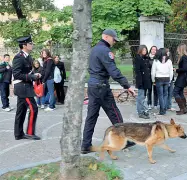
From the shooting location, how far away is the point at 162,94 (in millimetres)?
8992

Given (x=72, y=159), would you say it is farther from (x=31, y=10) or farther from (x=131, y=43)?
(x=31, y=10)

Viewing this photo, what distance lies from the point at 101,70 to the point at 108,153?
136 cm

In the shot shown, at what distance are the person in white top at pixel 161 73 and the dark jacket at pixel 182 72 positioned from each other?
253 millimetres

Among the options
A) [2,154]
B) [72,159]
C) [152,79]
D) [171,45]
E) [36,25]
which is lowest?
[2,154]

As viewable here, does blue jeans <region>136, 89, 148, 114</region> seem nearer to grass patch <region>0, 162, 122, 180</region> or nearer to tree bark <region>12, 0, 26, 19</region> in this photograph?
grass patch <region>0, 162, 122, 180</region>

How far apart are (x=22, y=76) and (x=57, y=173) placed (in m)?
2.65

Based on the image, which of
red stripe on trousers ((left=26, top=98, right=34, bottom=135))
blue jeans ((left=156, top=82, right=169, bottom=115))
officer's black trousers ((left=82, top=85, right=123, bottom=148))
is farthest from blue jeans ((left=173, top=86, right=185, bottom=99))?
red stripe on trousers ((left=26, top=98, right=34, bottom=135))

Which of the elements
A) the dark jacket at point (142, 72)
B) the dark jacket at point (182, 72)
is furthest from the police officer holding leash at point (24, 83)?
the dark jacket at point (182, 72)

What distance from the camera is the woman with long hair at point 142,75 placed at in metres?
8.59

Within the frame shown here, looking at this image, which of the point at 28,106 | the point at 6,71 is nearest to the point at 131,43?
the point at 6,71

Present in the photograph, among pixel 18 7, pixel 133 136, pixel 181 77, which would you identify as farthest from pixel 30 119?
pixel 18 7

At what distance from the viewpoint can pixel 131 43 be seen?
11.8 metres

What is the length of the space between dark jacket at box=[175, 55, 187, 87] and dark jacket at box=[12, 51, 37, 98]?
4.06 metres

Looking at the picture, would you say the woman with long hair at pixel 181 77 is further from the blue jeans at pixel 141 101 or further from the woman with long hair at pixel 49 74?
the woman with long hair at pixel 49 74
